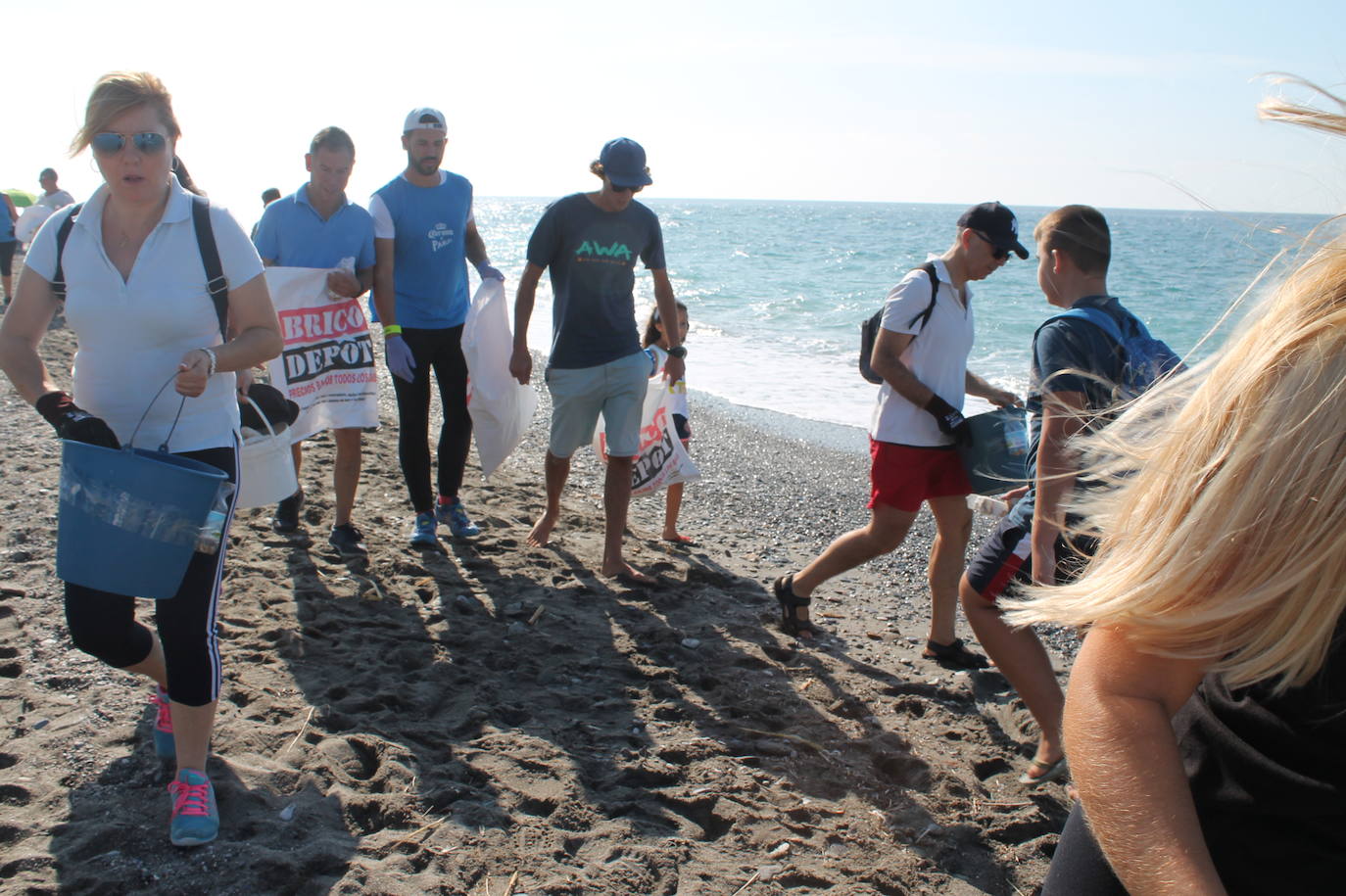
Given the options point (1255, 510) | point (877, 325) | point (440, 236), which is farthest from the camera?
point (440, 236)

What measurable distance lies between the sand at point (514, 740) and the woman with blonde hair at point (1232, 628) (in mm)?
1758

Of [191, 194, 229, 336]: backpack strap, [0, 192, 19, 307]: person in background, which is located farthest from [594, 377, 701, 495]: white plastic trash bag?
[0, 192, 19, 307]: person in background

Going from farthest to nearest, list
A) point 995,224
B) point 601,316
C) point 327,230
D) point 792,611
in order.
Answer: point 601,316 → point 327,230 → point 792,611 → point 995,224

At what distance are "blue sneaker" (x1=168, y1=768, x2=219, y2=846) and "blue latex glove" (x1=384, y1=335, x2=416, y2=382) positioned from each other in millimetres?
2771

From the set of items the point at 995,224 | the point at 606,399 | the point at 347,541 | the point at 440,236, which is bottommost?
the point at 347,541

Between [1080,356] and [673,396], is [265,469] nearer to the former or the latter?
[673,396]

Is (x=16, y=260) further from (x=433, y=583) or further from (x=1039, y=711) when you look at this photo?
(x=1039, y=711)

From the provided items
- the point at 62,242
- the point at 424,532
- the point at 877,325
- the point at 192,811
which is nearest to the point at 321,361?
the point at 424,532

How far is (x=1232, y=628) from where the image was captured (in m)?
1.19

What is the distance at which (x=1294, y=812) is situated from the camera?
1.23 m

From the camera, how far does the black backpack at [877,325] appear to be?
4262mm

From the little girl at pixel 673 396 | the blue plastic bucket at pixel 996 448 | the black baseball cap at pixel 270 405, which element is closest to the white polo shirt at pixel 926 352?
the blue plastic bucket at pixel 996 448

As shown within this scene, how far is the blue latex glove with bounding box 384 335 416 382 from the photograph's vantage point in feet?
17.2

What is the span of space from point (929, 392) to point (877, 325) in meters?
0.49
